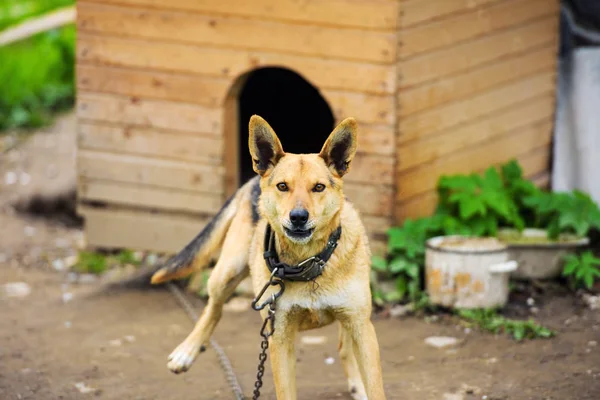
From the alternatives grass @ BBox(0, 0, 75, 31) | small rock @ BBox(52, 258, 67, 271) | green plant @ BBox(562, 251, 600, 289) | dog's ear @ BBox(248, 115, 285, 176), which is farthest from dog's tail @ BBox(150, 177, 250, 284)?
grass @ BBox(0, 0, 75, 31)

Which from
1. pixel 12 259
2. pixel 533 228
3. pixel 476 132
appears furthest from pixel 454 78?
pixel 12 259

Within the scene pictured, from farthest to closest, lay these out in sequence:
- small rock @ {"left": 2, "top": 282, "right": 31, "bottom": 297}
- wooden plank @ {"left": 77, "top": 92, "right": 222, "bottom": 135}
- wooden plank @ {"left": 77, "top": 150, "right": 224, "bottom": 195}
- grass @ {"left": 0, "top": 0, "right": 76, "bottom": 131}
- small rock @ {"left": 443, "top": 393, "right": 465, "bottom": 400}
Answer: grass @ {"left": 0, "top": 0, "right": 76, "bottom": 131} < small rock @ {"left": 2, "top": 282, "right": 31, "bottom": 297} < wooden plank @ {"left": 77, "top": 150, "right": 224, "bottom": 195} < wooden plank @ {"left": 77, "top": 92, "right": 222, "bottom": 135} < small rock @ {"left": 443, "top": 393, "right": 465, "bottom": 400}

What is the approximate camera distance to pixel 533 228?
8180mm

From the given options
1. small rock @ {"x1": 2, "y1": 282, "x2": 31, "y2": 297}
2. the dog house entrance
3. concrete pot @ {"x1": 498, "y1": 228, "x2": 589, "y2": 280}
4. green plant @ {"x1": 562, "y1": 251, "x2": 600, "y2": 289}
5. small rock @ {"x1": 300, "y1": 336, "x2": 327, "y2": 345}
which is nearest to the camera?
small rock @ {"x1": 300, "y1": 336, "x2": 327, "y2": 345}

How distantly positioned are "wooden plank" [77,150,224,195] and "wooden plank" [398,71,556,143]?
178cm

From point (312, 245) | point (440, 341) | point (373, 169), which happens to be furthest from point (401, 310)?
point (312, 245)

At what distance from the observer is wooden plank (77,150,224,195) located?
820 cm

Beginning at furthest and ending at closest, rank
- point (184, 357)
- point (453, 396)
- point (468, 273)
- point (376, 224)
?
point (376, 224), point (468, 273), point (453, 396), point (184, 357)

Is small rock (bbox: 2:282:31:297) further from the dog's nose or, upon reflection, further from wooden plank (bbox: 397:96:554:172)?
the dog's nose

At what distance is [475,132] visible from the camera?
8109 mm

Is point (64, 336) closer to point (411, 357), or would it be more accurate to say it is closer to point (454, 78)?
point (411, 357)

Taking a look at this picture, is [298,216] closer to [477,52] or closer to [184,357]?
[184,357]

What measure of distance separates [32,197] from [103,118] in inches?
106

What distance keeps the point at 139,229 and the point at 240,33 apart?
2205 millimetres
